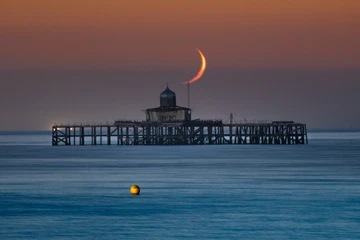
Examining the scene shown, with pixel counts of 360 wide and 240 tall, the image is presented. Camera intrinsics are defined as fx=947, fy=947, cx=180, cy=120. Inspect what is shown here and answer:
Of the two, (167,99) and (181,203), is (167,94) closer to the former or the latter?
(167,99)

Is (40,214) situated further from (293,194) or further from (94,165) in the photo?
(94,165)

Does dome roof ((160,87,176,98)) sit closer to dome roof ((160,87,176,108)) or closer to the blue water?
dome roof ((160,87,176,108))

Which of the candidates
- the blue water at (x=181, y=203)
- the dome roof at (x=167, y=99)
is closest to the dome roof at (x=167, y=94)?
the dome roof at (x=167, y=99)

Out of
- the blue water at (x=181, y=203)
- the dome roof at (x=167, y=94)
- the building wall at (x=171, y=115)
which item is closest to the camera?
the blue water at (x=181, y=203)

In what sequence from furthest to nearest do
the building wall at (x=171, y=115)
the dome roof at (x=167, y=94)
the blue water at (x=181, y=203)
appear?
the dome roof at (x=167, y=94) → the building wall at (x=171, y=115) → the blue water at (x=181, y=203)

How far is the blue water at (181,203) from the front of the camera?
38.0 meters

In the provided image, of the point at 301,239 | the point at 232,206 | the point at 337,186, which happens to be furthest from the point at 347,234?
the point at 337,186

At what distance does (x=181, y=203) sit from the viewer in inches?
1873

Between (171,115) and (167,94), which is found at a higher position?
(167,94)

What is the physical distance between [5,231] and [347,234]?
533 inches

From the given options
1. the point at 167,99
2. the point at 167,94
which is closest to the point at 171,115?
the point at 167,99

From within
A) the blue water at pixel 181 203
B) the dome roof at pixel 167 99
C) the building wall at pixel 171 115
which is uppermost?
the dome roof at pixel 167 99

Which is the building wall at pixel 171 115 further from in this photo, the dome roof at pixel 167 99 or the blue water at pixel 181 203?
the blue water at pixel 181 203

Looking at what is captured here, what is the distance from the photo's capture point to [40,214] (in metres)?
43.2
